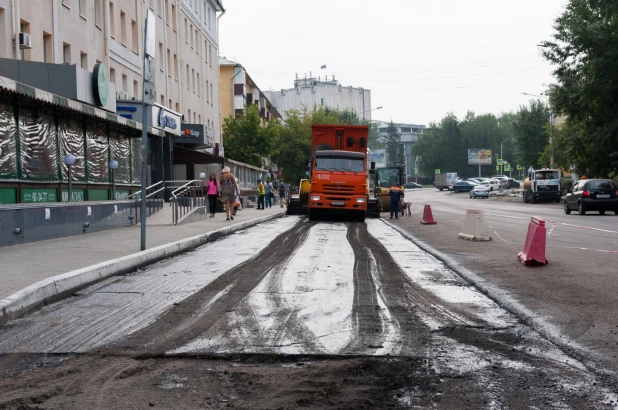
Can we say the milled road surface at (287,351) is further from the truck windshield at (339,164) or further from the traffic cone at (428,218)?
the truck windshield at (339,164)

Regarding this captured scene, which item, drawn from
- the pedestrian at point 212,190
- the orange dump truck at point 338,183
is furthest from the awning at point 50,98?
the orange dump truck at point 338,183

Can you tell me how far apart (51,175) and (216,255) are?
7.82 meters

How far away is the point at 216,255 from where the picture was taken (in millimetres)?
14320

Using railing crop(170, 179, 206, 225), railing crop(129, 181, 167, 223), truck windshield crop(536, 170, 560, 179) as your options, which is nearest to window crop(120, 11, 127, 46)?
railing crop(129, 181, 167, 223)

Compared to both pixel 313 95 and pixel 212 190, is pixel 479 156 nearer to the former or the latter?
pixel 313 95

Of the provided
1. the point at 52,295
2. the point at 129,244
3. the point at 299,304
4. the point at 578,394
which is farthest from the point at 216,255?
the point at 578,394

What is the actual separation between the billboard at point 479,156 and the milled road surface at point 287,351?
14181cm

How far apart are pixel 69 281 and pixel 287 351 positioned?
465 cm

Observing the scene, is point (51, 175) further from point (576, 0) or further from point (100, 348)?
point (576, 0)

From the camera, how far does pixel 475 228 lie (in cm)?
1792

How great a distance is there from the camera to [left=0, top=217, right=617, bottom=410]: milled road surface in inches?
172

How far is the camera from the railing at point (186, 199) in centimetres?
2568

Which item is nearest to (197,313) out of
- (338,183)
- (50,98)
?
(50,98)

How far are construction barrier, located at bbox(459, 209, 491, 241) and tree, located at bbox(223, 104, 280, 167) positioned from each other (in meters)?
51.6
